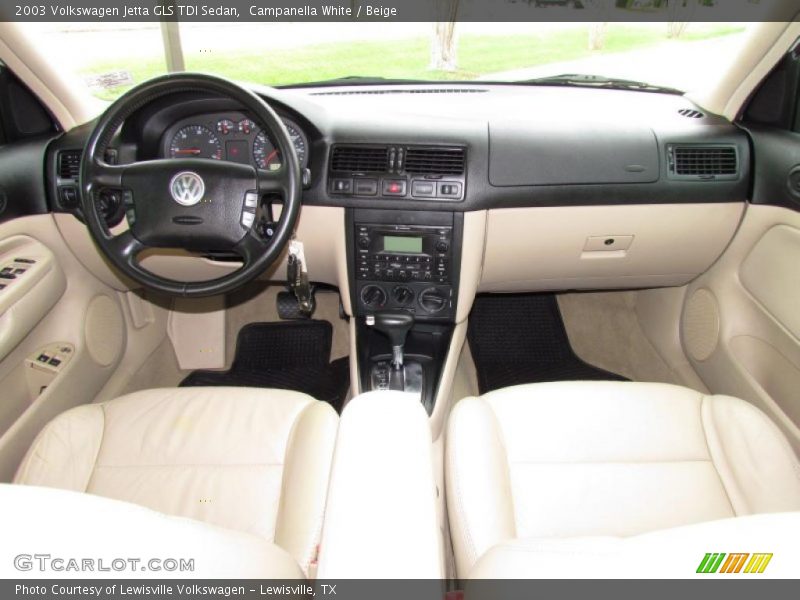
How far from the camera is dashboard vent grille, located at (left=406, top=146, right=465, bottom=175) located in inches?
67.5

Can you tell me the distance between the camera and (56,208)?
1843 mm

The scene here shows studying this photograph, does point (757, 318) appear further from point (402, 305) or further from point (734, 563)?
point (734, 563)

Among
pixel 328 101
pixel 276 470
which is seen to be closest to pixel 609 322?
pixel 328 101

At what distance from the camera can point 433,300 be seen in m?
1.89

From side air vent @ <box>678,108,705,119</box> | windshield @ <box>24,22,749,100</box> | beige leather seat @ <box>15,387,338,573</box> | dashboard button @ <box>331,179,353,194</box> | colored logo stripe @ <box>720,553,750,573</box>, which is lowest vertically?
beige leather seat @ <box>15,387,338,573</box>

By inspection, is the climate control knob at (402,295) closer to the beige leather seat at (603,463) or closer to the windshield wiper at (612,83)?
the beige leather seat at (603,463)

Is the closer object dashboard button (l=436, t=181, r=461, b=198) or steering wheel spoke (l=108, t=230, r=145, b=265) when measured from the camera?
steering wheel spoke (l=108, t=230, r=145, b=265)

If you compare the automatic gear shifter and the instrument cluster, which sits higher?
the instrument cluster

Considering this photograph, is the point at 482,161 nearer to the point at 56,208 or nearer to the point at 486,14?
the point at 486,14

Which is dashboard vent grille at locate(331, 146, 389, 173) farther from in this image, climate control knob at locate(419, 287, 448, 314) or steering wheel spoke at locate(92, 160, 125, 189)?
steering wheel spoke at locate(92, 160, 125, 189)

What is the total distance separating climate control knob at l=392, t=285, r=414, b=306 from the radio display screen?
0.15 metres

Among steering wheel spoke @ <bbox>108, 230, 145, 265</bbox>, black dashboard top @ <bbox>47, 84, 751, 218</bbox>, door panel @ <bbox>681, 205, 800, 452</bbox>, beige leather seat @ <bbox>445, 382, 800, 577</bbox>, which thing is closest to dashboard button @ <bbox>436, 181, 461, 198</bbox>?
black dashboard top @ <bbox>47, 84, 751, 218</bbox>

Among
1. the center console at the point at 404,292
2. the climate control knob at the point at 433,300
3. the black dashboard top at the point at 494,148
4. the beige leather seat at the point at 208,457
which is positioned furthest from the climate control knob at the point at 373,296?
the beige leather seat at the point at 208,457

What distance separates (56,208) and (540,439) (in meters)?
1.71
